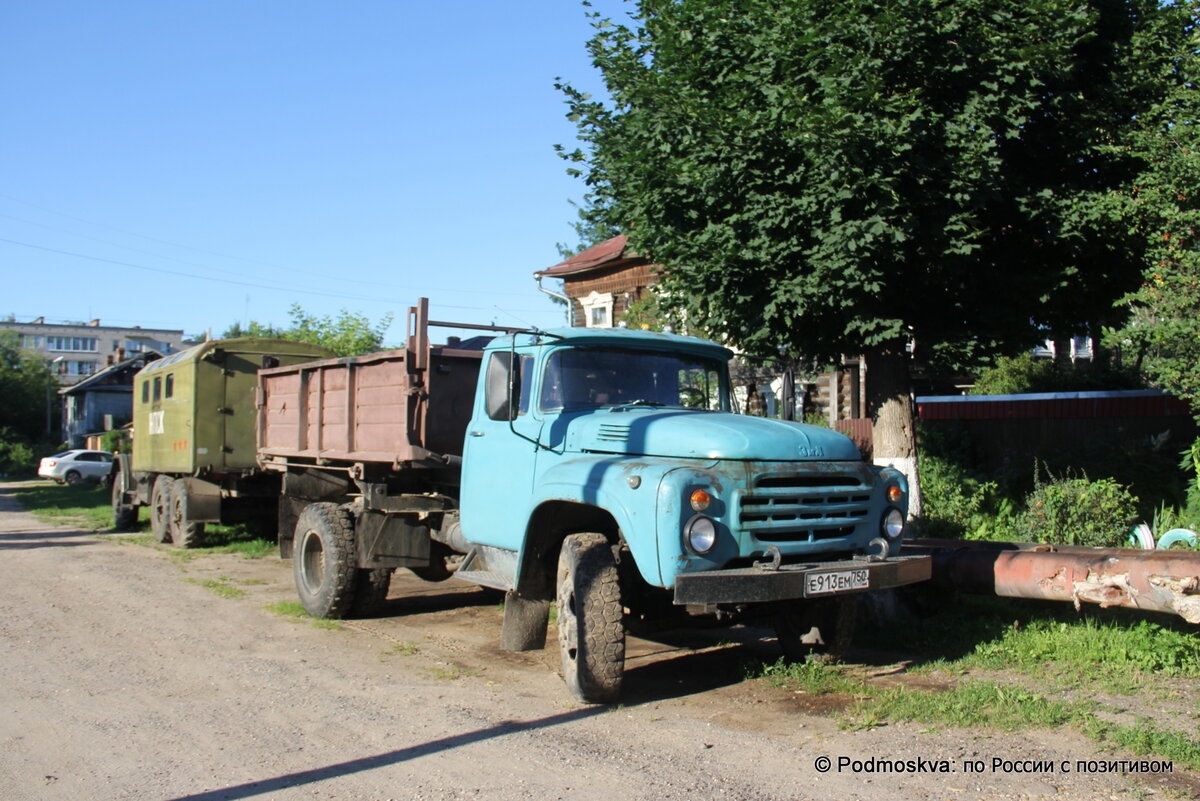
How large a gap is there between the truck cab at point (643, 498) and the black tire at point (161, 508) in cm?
1002

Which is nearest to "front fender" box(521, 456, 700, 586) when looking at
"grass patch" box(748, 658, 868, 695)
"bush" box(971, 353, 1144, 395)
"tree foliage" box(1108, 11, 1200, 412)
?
"grass patch" box(748, 658, 868, 695)

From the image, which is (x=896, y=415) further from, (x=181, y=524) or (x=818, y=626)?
(x=181, y=524)

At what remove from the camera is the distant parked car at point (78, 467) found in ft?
130

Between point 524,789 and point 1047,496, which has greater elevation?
point 1047,496

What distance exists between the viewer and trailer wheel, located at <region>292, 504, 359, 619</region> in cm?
877

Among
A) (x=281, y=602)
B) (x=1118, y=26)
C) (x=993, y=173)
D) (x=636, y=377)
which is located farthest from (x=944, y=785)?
(x=1118, y=26)

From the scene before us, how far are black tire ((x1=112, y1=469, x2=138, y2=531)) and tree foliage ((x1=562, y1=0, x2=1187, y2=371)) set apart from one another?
1241 cm

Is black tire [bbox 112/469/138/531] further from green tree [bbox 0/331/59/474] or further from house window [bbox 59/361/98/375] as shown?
house window [bbox 59/361/98/375]

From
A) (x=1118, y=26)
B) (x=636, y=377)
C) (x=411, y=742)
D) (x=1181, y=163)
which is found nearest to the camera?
(x=411, y=742)

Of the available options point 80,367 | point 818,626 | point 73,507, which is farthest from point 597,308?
point 80,367

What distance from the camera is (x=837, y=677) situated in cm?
652

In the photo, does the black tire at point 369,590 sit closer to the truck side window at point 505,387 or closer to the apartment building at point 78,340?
the truck side window at point 505,387

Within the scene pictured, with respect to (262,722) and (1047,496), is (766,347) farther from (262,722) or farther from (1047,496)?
(262,722)

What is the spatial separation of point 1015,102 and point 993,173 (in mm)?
674
